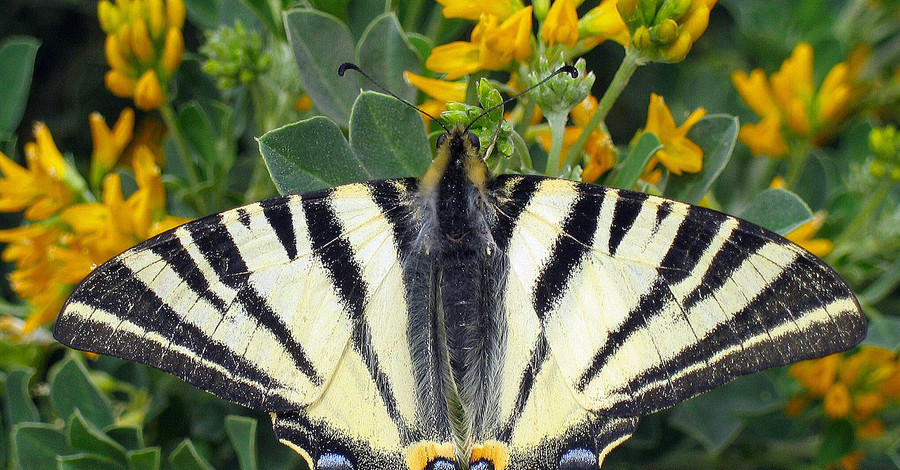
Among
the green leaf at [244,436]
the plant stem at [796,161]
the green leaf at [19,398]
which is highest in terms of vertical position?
the plant stem at [796,161]

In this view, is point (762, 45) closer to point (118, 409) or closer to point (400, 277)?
Answer: point (400, 277)

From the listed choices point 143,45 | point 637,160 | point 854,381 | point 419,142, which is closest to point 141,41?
point 143,45

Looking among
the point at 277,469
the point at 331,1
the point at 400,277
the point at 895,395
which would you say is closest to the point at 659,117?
the point at 400,277

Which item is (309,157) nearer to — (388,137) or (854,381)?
(388,137)

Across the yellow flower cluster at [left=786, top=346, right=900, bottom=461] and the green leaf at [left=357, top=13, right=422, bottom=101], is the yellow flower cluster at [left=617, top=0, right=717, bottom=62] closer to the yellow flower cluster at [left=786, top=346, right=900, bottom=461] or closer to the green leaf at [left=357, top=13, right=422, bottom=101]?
the green leaf at [left=357, top=13, right=422, bottom=101]

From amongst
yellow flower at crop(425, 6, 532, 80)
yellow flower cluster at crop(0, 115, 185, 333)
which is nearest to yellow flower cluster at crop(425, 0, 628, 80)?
yellow flower at crop(425, 6, 532, 80)

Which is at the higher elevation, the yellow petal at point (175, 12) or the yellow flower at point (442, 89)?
the yellow petal at point (175, 12)

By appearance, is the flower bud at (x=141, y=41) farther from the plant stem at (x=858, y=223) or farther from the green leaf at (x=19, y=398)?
the plant stem at (x=858, y=223)

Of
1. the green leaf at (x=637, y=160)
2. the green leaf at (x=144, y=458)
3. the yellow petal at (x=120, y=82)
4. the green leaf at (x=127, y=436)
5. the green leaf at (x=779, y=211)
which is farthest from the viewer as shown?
the yellow petal at (x=120, y=82)

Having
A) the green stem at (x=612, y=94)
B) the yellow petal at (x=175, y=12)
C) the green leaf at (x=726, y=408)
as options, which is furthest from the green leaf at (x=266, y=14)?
the green leaf at (x=726, y=408)
